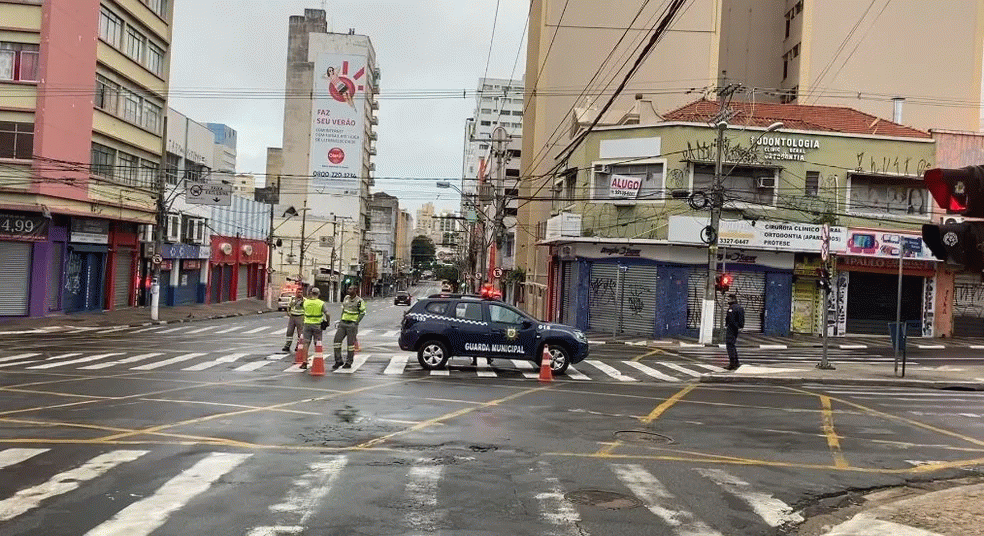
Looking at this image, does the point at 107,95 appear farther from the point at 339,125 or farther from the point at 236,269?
the point at 339,125

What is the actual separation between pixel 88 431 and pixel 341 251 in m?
93.8

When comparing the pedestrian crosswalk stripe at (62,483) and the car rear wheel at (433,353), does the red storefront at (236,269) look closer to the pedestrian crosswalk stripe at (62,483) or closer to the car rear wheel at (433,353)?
the car rear wheel at (433,353)

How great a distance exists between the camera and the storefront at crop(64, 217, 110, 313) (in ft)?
124

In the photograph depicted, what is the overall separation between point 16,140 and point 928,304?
39.4 metres

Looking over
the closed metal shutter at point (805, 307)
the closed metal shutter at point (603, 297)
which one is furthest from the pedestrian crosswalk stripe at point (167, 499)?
the closed metal shutter at point (805, 307)

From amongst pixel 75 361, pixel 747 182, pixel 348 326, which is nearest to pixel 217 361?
pixel 75 361

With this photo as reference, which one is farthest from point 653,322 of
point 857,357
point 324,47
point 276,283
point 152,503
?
point 324,47

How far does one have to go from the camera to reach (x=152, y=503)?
7.05 m

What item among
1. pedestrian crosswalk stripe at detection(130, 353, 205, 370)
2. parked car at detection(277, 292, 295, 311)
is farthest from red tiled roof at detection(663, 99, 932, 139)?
parked car at detection(277, 292, 295, 311)

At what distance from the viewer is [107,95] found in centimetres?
3981

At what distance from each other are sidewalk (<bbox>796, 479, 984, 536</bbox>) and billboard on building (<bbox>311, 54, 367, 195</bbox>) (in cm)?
10455

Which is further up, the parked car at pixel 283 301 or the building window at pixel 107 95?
the building window at pixel 107 95

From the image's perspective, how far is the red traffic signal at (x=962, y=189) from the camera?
16.8 feet

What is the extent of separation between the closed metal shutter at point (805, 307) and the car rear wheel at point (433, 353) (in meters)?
21.0
